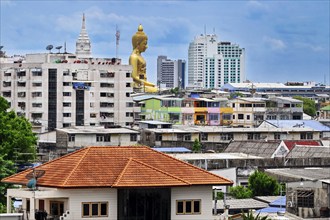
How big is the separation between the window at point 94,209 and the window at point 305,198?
21.5ft

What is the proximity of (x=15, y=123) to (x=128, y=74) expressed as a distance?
Result: 41.4 m

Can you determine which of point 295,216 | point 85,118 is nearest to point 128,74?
point 85,118

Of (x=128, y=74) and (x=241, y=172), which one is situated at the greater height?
(x=128, y=74)

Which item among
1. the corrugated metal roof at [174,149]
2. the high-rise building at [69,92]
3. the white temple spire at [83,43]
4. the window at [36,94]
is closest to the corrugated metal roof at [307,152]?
the corrugated metal roof at [174,149]

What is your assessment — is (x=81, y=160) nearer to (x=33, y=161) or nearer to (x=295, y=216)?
(x=295, y=216)

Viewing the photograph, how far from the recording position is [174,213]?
87.9 feet

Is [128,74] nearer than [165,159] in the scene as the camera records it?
No

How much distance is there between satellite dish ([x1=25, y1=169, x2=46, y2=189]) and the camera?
26297 millimetres

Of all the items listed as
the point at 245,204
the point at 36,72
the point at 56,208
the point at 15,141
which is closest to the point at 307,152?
the point at 15,141

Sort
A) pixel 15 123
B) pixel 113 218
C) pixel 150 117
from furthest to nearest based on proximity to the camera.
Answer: pixel 150 117, pixel 15 123, pixel 113 218

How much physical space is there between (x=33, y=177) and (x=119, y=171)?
5.72 feet

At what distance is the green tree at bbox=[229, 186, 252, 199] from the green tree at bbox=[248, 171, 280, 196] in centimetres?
27

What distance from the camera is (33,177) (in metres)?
26.6

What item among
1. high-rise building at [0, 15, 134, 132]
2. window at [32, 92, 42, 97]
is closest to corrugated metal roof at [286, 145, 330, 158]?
high-rise building at [0, 15, 134, 132]
